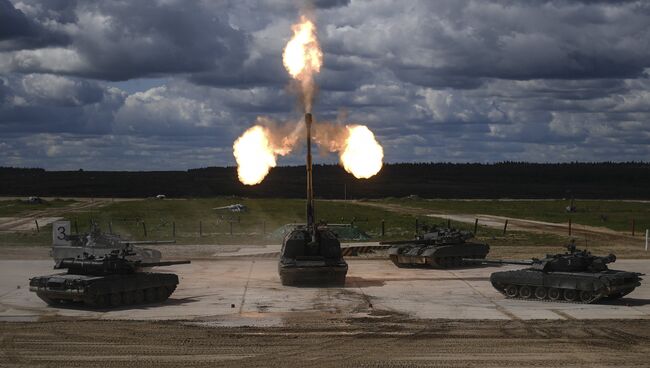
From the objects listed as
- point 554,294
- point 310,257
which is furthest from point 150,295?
point 554,294

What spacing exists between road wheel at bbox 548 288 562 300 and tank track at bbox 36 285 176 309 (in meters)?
13.1

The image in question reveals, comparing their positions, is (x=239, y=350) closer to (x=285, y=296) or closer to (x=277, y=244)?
(x=285, y=296)

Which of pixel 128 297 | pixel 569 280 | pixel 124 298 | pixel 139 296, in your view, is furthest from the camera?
pixel 139 296

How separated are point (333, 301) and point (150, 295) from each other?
6.33 metres

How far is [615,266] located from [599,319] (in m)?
15.4

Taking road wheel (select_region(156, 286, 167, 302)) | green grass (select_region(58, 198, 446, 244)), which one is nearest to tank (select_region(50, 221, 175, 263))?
road wheel (select_region(156, 286, 167, 302))

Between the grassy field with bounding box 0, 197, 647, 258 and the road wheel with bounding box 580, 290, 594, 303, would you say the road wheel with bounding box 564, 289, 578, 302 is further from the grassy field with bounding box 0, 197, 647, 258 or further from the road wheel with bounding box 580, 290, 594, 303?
the grassy field with bounding box 0, 197, 647, 258

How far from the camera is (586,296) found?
27.7 meters

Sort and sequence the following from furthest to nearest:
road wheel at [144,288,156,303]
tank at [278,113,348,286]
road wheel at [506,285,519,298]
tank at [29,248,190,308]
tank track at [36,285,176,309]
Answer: tank at [278,113,348,286] < road wheel at [506,285,519,298] < road wheel at [144,288,156,303] < tank track at [36,285,176,309] < tank at [29,248,190,308]

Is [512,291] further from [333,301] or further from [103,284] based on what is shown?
[103,284]

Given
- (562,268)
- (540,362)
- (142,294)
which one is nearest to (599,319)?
(562,268)

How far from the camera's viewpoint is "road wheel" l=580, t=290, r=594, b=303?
1081 inches

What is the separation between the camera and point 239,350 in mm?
20172

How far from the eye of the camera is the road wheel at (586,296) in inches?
1081
